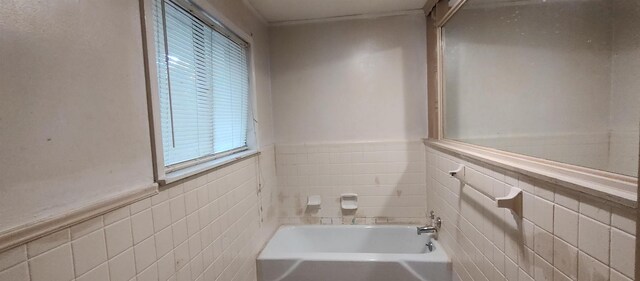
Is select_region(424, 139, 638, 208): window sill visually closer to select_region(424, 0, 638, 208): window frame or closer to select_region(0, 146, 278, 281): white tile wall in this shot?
select_region(424, 0, 638, 208): window frame

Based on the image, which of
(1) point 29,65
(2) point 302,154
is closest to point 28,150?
(1) point 29,65

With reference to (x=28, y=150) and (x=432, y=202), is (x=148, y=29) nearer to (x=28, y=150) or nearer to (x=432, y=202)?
(x=28, y=150)

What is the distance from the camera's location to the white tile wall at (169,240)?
0.63m

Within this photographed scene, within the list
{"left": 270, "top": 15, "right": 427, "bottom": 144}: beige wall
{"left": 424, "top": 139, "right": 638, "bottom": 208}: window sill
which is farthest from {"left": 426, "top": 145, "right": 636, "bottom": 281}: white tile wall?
{"left": 270, "top": 15, "right": 427, "bottom": 144}: beige wall

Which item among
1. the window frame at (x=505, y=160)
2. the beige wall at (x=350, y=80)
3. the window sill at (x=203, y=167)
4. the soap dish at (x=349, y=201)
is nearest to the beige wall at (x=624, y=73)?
the window frame at (x=505, y=160)

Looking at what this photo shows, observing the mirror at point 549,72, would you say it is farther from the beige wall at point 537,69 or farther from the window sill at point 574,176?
the window sill at point 574,176

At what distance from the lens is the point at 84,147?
2.35 ft

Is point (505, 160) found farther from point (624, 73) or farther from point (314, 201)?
point (314, 201)

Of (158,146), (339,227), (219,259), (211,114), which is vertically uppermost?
(211,114)

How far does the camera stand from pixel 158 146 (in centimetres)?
98

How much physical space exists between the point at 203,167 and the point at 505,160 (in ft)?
4.11

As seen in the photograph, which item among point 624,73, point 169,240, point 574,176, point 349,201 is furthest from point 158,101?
point 624,73

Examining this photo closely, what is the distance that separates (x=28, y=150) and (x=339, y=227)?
2.13 metres

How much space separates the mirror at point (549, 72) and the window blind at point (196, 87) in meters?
1.47
